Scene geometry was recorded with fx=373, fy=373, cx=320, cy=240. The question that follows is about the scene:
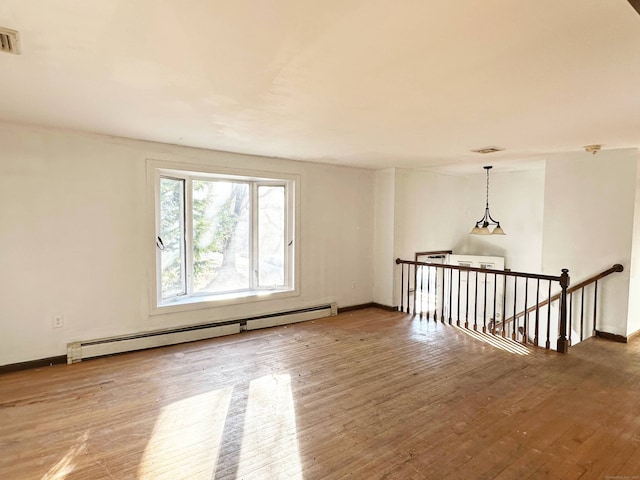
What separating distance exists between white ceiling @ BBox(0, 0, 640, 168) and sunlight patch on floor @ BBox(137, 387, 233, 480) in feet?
7.19

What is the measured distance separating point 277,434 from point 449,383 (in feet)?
5.22

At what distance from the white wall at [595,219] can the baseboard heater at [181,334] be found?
3238 millimetres

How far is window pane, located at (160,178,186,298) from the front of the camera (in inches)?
169

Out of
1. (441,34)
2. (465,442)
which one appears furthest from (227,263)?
(441,34)

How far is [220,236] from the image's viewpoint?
4.72 metres

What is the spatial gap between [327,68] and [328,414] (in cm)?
227

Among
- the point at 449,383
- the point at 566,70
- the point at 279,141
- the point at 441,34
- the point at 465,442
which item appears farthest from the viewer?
the point at 279,141

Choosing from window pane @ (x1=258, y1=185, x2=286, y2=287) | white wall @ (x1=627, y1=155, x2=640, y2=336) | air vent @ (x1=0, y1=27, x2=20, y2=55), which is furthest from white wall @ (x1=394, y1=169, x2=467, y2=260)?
air vent @ (x1=0, y1=27, x2=20, y2=55)

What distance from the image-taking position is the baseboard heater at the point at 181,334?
3.66 metres

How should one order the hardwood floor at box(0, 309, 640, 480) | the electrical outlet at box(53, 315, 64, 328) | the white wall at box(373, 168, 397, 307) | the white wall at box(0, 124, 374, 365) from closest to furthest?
the hardwood floor at box(0, 309, 640, 480) < the white wall at box(0, 124, 374, 365) < the electrical outlet at box(53, 315, 64, 328) < the white wall at box(373, 168, 397, 307)

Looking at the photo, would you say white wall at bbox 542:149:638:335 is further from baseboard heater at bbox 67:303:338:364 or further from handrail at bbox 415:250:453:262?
baseboard heater at bbox 67:303:338:364

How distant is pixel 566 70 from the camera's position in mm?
1986

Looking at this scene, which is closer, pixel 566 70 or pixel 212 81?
pixel 566 70

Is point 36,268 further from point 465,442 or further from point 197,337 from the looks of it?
point 465,442
